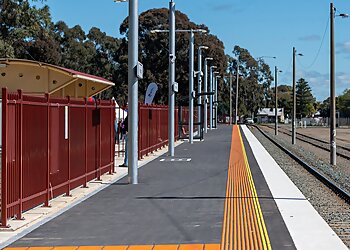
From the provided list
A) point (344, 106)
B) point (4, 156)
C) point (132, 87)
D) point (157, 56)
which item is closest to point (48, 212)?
point (4, 156)

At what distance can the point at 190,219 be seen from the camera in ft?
36.3

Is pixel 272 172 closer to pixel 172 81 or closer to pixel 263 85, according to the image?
pixel 172 81

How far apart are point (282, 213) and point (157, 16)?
6750cm

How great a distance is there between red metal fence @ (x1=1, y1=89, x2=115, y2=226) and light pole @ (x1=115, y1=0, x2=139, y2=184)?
0.88 metres

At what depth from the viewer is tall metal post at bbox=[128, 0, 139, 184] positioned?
646 inches

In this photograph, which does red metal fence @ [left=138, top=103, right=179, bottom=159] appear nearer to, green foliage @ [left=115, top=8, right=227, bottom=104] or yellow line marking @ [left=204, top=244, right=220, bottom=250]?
yellow line marking @ [left=204, top=244, right=220, bottom=250]

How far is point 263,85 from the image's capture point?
145 m

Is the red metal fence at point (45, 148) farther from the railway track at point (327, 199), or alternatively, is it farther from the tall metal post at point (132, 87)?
the railway track at point (327, 199)

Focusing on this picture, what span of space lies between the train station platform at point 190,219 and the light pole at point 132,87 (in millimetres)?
526

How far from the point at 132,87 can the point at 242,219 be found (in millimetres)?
6366

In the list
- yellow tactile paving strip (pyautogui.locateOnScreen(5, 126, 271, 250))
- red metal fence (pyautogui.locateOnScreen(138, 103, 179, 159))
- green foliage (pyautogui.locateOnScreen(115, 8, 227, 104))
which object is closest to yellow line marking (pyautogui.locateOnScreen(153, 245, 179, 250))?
yellow tactile paving strip (pyautogui.locateOnScreen(5, 126, 271, 250))

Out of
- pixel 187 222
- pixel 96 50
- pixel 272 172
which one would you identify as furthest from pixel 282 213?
pixel 96 50

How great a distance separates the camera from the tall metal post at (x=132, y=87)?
16.4 metres

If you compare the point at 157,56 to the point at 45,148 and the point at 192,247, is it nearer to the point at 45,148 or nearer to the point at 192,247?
the point at 45,148
